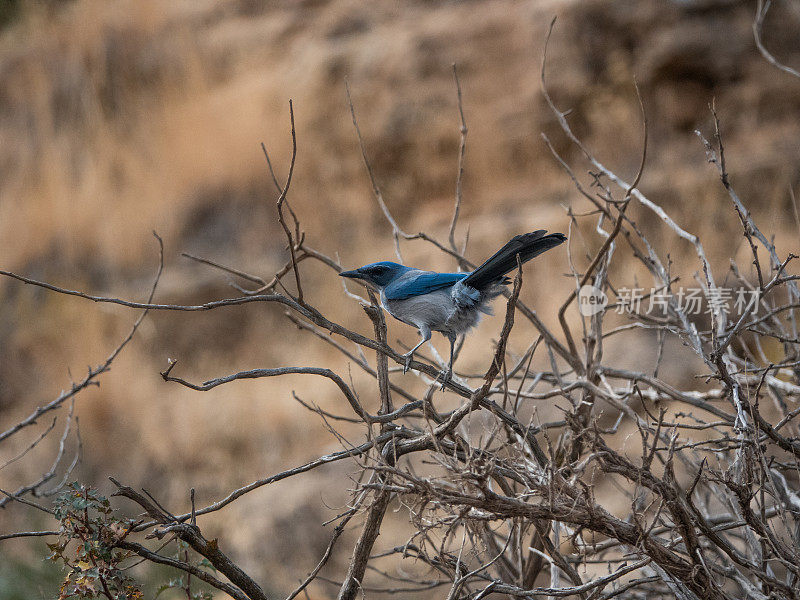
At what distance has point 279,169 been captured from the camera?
35.2ft

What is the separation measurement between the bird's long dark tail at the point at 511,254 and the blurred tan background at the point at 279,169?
5.47 m

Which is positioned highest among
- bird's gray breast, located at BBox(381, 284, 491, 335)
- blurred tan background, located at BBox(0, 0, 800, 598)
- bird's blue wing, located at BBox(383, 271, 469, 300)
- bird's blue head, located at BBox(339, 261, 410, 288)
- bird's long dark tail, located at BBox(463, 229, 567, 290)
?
blurred tan background, located at BBox(0, 0, 800, 598)

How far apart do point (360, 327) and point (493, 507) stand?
26.4 feet

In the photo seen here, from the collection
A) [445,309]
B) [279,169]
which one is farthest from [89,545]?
[279,169]

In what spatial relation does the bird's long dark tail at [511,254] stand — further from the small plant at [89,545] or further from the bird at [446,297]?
the small plant at [89,545]

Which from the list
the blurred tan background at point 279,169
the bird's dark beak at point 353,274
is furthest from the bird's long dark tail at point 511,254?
the blurred tan background at point 279,169

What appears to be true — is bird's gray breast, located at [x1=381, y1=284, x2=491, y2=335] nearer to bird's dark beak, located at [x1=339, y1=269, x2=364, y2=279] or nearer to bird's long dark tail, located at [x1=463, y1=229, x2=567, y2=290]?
bird's long dark tail, located at [x1=463, y1=229, x2=567, y2=290]

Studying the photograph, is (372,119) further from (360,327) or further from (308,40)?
(360,327)

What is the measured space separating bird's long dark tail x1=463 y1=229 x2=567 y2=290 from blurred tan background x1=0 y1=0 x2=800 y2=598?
547 cm

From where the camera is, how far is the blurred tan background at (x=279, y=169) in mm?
9258

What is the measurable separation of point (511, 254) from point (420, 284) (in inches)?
27.3

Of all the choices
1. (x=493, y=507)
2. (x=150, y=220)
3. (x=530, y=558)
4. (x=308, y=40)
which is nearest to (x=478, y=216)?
(x=308, y=40)

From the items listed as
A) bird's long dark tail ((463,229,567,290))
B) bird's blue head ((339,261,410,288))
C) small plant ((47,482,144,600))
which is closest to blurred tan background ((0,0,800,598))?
bird's blue head ((339,261,410,288))

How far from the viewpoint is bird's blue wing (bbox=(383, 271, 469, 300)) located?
11.8 feet
